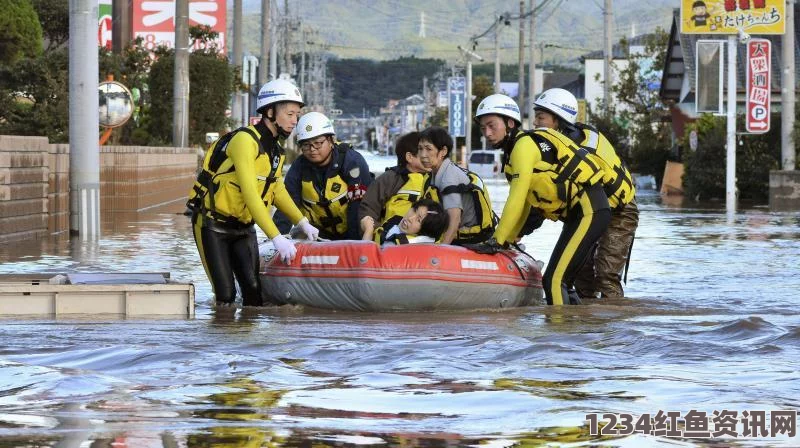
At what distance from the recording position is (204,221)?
13.0m

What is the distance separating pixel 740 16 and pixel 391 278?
101ft

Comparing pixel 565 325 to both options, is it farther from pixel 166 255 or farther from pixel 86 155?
pixel 86 155

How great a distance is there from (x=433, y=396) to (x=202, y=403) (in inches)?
46.3

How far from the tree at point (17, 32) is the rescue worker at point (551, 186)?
3011cm

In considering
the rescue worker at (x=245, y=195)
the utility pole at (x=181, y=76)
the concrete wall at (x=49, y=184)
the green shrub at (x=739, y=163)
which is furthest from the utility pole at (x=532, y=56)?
the rescue worker at (x=245, y=195)

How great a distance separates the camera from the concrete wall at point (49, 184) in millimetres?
20281

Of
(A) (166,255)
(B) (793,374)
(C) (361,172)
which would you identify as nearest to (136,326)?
(C) (361,172)

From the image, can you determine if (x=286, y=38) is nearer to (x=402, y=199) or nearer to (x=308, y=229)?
(x=402, y=199)

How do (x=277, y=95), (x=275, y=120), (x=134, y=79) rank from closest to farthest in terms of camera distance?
(x=277, y=95), (x=275, y=120), (x=134, y=79)

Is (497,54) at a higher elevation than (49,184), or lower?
higher

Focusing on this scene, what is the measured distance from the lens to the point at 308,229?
13.4m

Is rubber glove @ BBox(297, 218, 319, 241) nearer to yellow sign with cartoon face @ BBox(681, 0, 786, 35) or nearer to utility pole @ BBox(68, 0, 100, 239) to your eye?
utility pole @ BBox(68, 0, 100, 239)

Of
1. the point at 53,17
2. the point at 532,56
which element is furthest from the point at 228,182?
the point at 532,56

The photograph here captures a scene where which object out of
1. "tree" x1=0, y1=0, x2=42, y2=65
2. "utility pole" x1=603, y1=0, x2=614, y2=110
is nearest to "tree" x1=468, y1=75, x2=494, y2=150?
"utility pole" x1=603, y1=0, x2=614, y2=110
